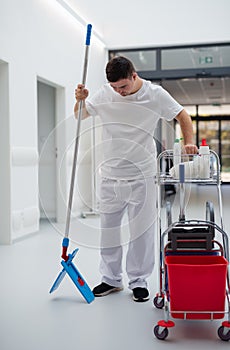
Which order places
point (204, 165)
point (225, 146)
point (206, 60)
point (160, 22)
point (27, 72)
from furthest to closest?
point (225, 146) < point (206, 60) < point (160, 22) < point (27, 72) < point (204, 165)

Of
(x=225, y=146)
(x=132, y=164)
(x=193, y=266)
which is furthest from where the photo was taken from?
(x=225, y=146)

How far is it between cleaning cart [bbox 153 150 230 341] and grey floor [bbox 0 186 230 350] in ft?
0.33

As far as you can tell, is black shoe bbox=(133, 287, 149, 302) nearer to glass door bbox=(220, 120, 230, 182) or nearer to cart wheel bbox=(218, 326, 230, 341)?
cart wheel bbox=(218, 326, 230, 341)

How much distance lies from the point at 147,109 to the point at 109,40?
5230mm

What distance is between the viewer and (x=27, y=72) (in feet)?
15.5

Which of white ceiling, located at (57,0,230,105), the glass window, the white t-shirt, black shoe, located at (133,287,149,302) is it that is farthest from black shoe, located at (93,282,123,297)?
the glass window

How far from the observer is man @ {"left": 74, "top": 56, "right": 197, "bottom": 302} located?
254 cm

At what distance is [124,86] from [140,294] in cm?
115

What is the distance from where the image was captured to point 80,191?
391 cm

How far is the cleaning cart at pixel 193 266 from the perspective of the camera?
2008 mm

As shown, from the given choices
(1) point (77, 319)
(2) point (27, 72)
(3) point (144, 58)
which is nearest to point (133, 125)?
(1) point (77, 319)

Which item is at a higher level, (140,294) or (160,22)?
(160,22)

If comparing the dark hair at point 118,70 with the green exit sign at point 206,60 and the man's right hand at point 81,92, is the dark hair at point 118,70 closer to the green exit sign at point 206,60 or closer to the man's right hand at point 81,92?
the man's right hand at point 81,92

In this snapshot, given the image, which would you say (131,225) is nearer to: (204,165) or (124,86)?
(204,165)
